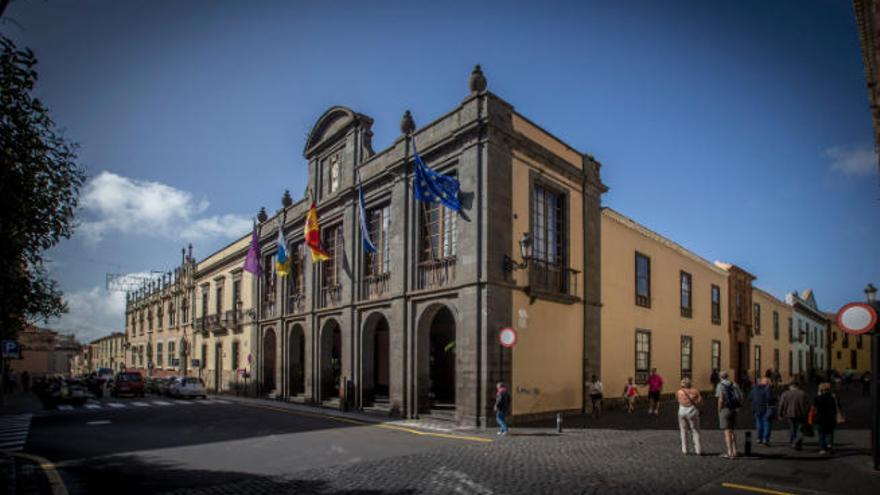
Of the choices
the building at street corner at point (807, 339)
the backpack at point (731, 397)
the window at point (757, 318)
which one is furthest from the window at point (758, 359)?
the backpack at point (731, 397)

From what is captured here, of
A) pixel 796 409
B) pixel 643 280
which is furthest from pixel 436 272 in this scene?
pixel 643 280

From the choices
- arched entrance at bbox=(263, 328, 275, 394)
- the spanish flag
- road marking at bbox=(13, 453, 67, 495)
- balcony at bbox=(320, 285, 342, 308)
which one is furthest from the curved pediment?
road marking at bbox=(13, 453, 67, 495)

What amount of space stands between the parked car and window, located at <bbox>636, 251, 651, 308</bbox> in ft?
81.0

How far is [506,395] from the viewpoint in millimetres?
14352

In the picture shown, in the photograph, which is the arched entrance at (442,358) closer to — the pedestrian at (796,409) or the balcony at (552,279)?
the balcony at (552,279)

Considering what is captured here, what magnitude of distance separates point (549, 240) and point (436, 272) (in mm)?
4183

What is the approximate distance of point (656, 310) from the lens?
24906 millimetres

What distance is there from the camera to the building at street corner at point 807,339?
47.5 m

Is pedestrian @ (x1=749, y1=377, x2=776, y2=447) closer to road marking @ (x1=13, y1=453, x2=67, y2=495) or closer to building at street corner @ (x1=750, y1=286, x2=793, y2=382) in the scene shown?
road marking @ (x1=13, y1=453, x2=67, y2=495)

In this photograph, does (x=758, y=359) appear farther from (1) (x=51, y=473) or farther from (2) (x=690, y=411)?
(1) (x=51, y=473)

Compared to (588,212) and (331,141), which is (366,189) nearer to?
(331,141)

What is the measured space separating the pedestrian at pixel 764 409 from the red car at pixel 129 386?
3359cm

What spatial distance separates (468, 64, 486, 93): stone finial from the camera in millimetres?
17016

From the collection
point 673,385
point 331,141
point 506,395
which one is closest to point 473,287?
point 506,395
